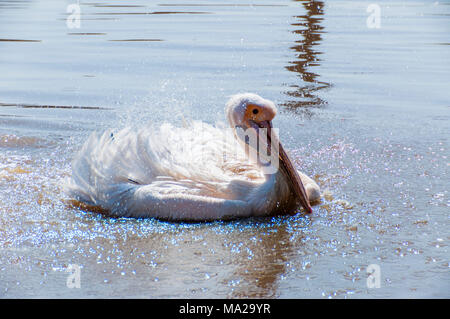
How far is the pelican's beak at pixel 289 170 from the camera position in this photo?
4355 millimetres

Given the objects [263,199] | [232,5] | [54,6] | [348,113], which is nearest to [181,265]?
[263,199]

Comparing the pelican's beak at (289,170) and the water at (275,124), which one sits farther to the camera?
the pelican's beak at (289,170)

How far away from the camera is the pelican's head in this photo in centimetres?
442

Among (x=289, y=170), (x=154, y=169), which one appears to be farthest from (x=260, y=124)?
(x=154, y=169)

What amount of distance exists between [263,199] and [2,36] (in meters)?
8.89

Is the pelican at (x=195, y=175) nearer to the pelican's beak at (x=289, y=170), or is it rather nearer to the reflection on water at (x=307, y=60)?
the pelican's beak at (x=289, y=170)

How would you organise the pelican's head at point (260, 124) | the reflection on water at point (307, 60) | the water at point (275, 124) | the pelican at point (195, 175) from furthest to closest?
the reflection on water at point (307, 60), the pelican's head at point (260, 124), the pelican at point (195, 175), the water at point (275, 124)

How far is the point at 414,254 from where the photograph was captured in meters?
3.72

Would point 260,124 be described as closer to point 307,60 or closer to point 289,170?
point 289,170

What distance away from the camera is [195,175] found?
4.40 meters

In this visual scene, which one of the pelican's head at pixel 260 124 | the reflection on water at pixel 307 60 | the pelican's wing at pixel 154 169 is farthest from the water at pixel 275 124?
the pelican's head at pixel 260 124

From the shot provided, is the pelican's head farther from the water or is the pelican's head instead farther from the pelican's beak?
the water

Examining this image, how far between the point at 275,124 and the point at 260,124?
182 cm

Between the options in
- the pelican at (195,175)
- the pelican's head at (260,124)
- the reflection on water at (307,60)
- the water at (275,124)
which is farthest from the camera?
the reflection on water at (307,60)
